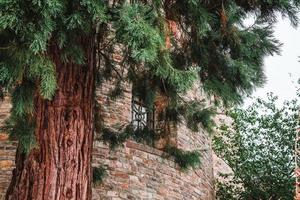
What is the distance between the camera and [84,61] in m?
4.42

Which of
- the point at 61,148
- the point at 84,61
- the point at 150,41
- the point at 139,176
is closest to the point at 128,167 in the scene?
the point at 139,176

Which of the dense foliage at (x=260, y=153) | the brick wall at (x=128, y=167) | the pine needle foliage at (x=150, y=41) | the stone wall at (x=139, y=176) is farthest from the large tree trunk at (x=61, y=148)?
the dense foliage at (x=260, y=153)

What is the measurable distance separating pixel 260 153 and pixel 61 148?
886cm

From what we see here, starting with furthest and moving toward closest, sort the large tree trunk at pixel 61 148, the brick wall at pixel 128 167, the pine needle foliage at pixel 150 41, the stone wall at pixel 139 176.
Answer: the stone wall at pixel 139 176 < the brick wall at pixel 128 167 < the large tree trunk at pixel 61 148 < the pine needle foliage at pixel 150 41

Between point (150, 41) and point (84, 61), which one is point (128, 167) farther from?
point (150, 41)

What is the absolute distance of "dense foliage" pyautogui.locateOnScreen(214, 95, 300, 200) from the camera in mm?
11438

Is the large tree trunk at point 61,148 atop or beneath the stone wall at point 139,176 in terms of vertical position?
beneath

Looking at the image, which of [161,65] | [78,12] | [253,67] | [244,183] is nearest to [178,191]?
[244,183]

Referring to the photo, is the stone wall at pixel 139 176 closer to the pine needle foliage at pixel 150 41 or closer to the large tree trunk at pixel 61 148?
the pine needle foliage at pixel 150 41

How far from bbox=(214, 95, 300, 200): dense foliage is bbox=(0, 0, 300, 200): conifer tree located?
6.36 metres

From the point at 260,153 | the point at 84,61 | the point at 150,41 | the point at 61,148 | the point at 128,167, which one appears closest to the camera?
the point at 150,41

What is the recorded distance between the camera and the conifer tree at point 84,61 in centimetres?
341

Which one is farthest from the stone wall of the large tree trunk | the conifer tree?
the large tree trunk

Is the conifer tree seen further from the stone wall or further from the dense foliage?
the dense foliage
